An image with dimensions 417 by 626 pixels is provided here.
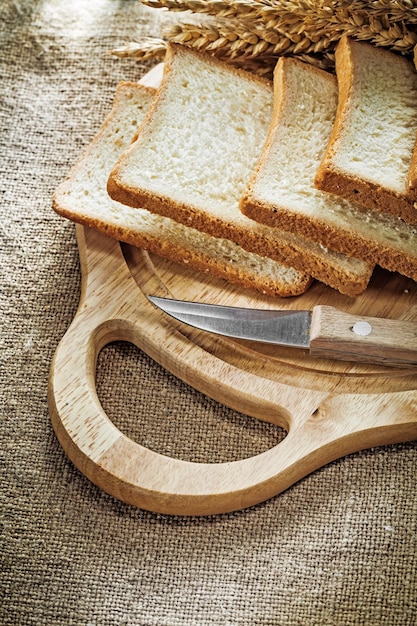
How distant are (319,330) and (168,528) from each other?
2.59 ft

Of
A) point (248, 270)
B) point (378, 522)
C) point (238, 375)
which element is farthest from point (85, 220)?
point (378, 522)

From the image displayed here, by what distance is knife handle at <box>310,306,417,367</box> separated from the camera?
8.27 ft

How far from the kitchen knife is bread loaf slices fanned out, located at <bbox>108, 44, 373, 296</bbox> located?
0.21 meters

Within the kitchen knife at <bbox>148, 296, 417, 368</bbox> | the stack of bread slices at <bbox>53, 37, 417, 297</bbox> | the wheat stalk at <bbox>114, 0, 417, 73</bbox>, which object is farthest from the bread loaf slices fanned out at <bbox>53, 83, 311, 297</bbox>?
the wheat stalk at <bbox>114, 0, 417, 73</bbox>

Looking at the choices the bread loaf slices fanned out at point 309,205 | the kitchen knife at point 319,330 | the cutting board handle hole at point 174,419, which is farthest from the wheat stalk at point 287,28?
the cutting board handle hole at point 174,419

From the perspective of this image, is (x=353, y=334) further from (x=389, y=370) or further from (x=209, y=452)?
(x=209, y=452)

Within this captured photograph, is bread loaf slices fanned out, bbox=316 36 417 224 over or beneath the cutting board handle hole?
over

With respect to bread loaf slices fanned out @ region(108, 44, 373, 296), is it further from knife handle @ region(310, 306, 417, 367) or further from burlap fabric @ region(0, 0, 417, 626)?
burlap fabric @ region(0, 0, 417, 626)

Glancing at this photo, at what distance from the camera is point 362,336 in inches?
99.4

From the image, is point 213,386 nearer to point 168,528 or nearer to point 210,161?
point 168,528

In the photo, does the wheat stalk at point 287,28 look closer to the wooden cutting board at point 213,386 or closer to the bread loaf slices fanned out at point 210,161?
the bread loaf slices fanned out at point 210,161

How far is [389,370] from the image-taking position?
2637mm

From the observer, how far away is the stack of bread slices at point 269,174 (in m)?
2.67

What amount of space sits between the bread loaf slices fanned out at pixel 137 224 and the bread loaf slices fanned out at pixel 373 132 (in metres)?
0.37
